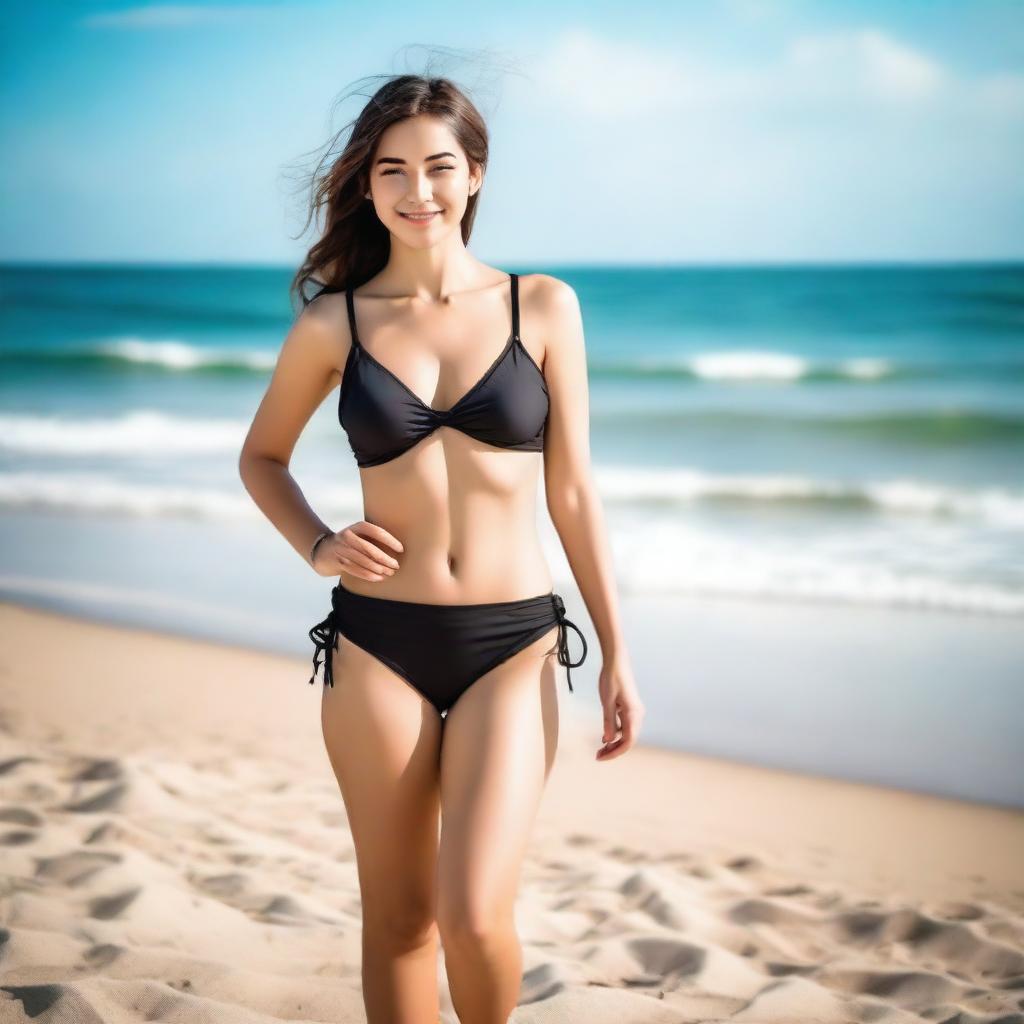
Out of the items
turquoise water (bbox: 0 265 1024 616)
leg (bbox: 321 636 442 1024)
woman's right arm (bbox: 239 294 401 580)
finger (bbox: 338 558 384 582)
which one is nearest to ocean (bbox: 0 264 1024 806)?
turquoise water (bbox: 0 265 1024 616)

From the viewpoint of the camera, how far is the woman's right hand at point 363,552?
2420 millimetres

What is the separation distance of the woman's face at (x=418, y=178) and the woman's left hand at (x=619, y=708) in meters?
0.95

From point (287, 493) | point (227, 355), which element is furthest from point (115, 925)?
point (227, 355)

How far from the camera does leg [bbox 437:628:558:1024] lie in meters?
2.28

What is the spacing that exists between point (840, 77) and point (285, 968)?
90.9ft

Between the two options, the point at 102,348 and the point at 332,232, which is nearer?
the point at 332,232

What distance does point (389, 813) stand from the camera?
2447mm

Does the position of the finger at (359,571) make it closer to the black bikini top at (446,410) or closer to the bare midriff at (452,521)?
the bare midriff at (452,521)

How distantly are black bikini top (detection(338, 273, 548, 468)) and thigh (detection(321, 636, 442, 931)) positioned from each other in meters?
0.41

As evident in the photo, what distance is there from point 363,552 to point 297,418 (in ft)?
1.37

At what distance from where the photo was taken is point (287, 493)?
271cm

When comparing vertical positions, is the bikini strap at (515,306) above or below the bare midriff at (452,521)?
above

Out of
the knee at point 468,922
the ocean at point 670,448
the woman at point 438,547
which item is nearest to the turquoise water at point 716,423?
the ocean at point 670,448

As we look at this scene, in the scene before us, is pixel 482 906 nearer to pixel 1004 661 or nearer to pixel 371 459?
pixel 371 459
